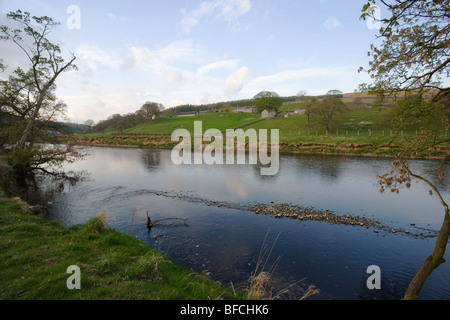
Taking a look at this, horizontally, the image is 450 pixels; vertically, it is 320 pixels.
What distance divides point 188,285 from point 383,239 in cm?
1080

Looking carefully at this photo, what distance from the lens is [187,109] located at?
187250mm

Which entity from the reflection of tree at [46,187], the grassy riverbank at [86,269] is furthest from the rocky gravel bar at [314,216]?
the reflection of tree at [46,187]

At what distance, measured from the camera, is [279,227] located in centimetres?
1306

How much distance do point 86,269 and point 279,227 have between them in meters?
9.90

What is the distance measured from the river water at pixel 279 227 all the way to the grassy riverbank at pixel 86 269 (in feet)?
6.89

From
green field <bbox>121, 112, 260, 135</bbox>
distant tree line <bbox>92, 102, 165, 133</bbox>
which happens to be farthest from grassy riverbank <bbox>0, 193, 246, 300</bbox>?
distant tree line <bbox>92, 102, 165, 133</bbox>

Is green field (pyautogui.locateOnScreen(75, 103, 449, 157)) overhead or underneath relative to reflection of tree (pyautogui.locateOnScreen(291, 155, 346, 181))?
overhead

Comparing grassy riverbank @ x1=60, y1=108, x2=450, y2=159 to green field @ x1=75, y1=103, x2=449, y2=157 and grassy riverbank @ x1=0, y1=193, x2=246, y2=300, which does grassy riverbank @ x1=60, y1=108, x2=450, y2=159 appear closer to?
green field @ x1=75, y1=103, x2=449, y2=157

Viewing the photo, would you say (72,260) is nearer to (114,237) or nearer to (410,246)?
(114,237)

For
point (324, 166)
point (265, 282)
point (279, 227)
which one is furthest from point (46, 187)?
point (324, 166)

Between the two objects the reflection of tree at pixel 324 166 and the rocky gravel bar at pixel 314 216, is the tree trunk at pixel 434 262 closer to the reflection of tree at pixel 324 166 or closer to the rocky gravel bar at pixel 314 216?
the rocky gravel bar at pixel 314 216

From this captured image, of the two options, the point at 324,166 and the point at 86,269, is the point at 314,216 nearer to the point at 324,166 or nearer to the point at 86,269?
the point at 86,269

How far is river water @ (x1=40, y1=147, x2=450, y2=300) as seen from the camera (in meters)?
8.70

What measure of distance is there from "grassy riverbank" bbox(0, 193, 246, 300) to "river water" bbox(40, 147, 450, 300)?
210 centimetres
